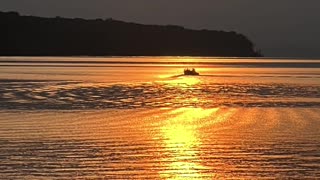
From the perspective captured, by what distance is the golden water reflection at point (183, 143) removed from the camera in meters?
11.0

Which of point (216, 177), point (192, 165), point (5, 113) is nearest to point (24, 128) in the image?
point (5, 113)

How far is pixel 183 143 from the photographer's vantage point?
14273 millimetres

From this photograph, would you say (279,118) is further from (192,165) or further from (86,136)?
(192,165)

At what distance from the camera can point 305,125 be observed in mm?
17766

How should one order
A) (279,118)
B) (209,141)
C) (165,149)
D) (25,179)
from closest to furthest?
(25,179), (165,149), (209,141), (279,118)

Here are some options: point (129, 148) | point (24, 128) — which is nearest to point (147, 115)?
→ point (24, 128)

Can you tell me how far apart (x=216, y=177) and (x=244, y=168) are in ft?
2.78

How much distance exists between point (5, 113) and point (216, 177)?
10368 mm

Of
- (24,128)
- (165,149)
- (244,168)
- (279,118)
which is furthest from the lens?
(279,118)

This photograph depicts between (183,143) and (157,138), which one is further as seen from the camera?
(157,138)

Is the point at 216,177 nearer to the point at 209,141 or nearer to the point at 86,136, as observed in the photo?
the point at 209,141

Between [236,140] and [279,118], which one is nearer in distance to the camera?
[236,140]

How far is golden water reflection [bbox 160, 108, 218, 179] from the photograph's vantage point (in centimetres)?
1104

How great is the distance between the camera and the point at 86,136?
15039 millimetres
